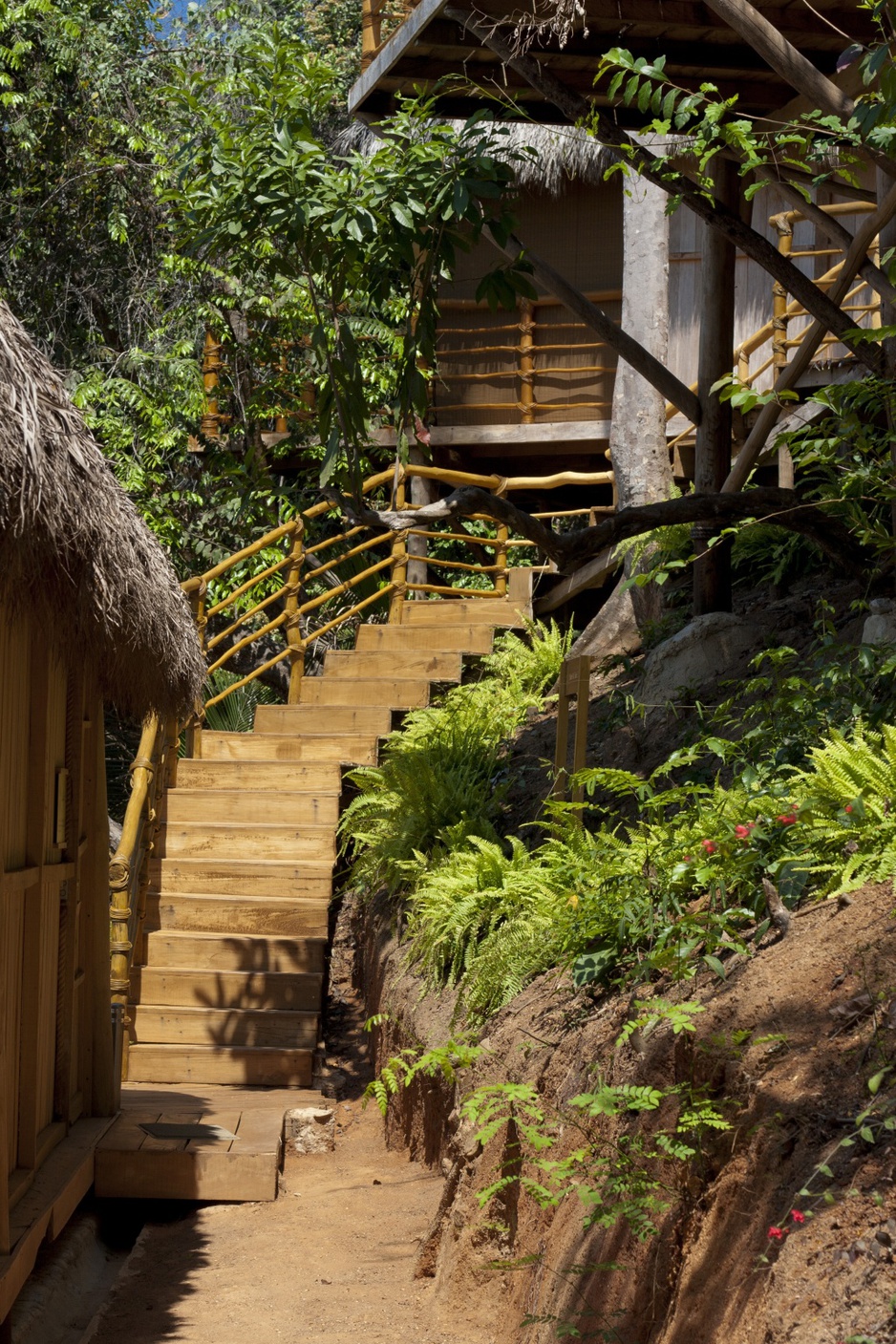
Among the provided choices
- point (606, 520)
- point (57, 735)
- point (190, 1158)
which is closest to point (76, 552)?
point (57, 735)

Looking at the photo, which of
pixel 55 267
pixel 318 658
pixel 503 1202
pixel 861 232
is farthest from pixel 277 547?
pixel 503 1202

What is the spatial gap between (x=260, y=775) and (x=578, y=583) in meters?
4.00

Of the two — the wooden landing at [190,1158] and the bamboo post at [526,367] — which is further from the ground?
the bamboo post at [526,367]

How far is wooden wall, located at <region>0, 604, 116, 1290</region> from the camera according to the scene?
499 centimetres

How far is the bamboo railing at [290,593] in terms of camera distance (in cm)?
830

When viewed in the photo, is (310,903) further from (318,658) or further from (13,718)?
(318,658)

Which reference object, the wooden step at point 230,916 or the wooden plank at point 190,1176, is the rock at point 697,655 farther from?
the wooden plank at point 190,1176

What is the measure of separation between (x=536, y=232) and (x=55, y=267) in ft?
17.4

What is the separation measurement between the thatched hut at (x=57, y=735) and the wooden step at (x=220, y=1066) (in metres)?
1.64

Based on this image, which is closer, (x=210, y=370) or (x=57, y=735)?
(x=57, y=735)

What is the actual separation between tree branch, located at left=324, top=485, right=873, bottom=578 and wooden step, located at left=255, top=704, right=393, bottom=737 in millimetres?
4203

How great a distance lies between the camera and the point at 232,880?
9.29 meters

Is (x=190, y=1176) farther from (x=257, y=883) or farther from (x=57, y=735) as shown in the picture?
(x=257, y=883)

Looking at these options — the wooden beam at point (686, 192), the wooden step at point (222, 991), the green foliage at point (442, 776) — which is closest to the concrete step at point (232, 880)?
the green foliage at point (442, 776)
